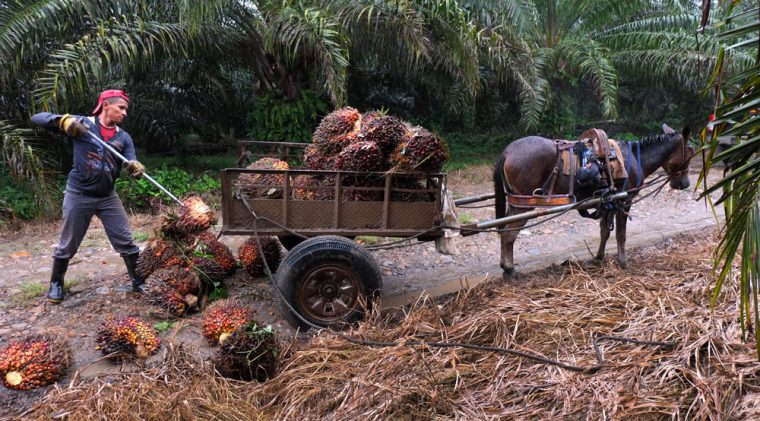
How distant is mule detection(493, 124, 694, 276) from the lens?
5109mm

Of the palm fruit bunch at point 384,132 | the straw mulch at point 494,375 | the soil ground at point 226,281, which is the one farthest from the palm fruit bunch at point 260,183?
the straw mulch at point 494,375

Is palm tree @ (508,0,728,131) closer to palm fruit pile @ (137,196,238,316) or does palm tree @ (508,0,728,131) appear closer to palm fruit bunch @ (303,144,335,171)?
palm fruit bunch @ (303,144,335,171)

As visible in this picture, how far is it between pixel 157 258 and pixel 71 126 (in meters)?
1.28

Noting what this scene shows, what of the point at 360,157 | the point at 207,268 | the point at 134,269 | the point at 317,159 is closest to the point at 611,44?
the point at 317,159

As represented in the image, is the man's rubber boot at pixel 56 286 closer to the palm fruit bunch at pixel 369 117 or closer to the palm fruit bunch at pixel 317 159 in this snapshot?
the palm fruit bunch at pixel 317 159

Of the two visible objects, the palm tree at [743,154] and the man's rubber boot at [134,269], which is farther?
the man's rubber boot at [134,269]

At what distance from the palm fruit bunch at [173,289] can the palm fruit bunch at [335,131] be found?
157cm

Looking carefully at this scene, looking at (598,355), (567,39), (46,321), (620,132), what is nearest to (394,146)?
(598,355)

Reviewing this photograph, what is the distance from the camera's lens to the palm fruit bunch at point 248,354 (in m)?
3.34

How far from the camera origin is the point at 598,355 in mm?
3057

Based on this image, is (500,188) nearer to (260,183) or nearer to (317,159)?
(317,159)

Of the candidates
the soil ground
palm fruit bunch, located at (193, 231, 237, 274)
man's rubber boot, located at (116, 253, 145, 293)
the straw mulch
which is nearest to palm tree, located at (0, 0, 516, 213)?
the soil ground

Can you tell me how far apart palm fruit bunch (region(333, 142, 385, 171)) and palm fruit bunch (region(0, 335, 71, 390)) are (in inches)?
93.6

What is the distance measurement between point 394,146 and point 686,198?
25.6 ft
